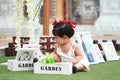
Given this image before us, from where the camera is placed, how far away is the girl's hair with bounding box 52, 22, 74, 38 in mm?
4727

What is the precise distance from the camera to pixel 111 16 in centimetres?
1214

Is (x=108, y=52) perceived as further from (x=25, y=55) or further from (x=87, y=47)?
(x=25, y=55)

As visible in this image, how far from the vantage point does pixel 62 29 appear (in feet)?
15.5

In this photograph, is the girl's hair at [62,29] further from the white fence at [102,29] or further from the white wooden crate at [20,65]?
the white fence at [102,29]

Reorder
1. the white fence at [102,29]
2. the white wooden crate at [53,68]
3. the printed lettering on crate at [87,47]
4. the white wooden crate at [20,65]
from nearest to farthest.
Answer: the white wooden crate at [53,68] < the white wooden crate at [20,65] < the printed lettering on crate at [87,47] < the white fence at [102,29]

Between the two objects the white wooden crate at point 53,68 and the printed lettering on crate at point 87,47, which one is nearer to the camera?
the white wooden crate at point 53,68

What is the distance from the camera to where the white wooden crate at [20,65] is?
16.3ft

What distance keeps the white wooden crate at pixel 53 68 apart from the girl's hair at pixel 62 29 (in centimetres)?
37

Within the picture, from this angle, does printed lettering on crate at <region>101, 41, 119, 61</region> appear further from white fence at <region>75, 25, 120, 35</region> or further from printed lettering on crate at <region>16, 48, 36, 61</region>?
white fence at <region>75, 25, 120, 35</region>

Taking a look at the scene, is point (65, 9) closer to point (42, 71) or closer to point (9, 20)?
point (9, 20)

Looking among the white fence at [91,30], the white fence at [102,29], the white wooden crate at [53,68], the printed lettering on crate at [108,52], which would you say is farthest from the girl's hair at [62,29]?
the white fence at [102,29]

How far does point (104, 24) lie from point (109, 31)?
257 mm

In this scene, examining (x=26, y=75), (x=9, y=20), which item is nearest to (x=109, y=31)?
(x=9, y=20)

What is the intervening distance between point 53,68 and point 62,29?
458 millimetres
